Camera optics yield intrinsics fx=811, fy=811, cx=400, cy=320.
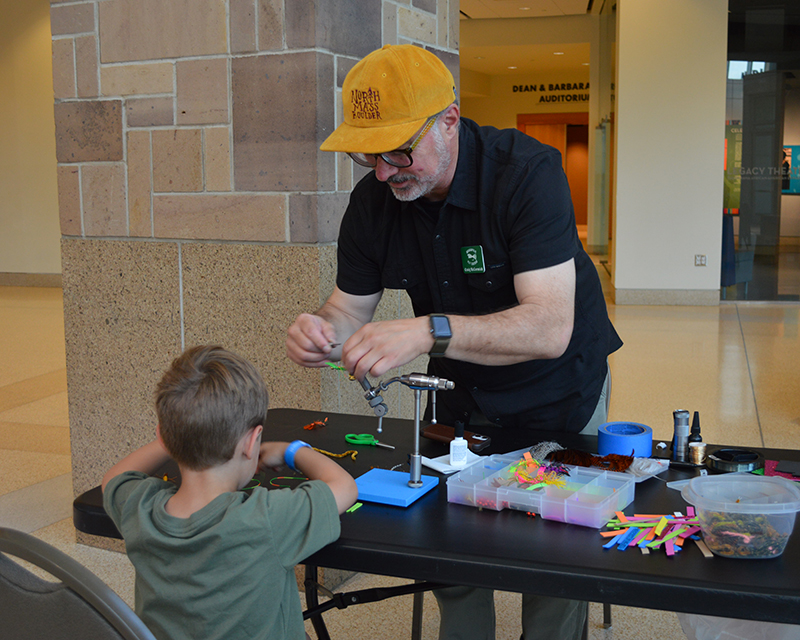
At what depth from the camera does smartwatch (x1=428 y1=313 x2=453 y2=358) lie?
1.48 metres

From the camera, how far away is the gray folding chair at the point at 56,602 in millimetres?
889

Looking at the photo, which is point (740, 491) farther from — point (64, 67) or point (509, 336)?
point (64, 67)

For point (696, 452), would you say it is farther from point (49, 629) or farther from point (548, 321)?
point (49, 629)

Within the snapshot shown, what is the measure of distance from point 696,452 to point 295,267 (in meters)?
1.46

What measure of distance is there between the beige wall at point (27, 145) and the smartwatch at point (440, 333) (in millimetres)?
9623

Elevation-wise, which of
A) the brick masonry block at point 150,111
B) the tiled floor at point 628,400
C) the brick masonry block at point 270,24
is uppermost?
the brick masonry block at point 270,24

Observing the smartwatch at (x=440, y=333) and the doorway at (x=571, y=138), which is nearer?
the smartwatch at (x=440, y=333)

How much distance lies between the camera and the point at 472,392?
1853 mm

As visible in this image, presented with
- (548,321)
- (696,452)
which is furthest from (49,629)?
(696,452)

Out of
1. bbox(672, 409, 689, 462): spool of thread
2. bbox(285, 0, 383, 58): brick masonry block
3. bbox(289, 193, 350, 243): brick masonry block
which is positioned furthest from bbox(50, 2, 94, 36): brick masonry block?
bbox(672, 409, 689, 462): spool of thread

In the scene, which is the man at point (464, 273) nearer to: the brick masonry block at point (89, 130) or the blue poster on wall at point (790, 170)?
the brick masonry block at point (89, 130)

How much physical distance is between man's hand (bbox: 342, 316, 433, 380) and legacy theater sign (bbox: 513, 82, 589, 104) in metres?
18.1

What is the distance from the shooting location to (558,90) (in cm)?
1842

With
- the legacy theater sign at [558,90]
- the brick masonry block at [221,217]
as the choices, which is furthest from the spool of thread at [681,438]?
the legacy theater sign at [558,90]
